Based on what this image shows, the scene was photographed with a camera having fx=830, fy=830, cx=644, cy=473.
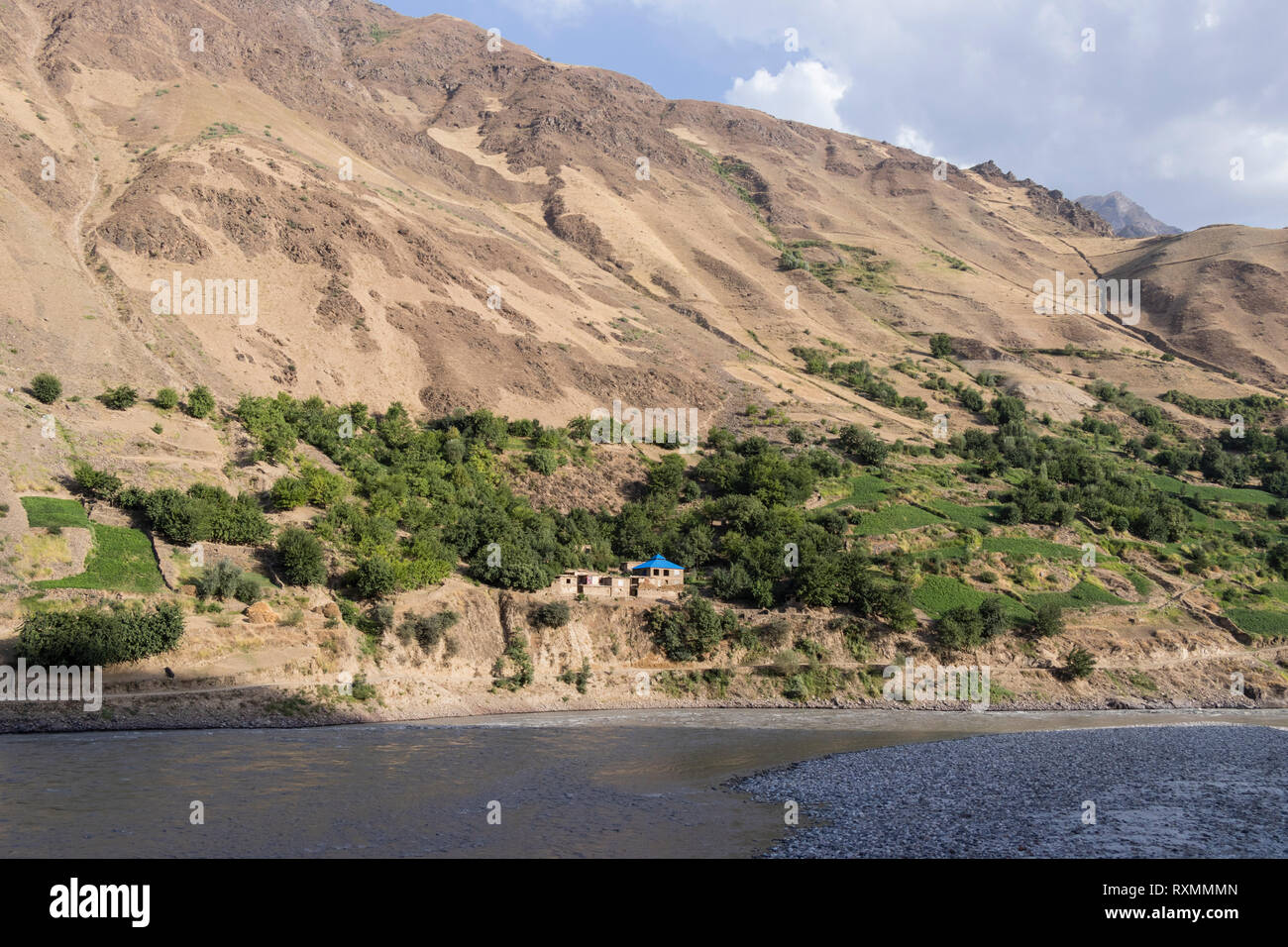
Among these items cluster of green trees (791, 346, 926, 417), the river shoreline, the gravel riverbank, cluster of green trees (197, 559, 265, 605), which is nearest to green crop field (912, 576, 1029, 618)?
the river shoreline

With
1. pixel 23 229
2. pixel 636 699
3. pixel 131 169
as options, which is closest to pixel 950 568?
pixel 636 699

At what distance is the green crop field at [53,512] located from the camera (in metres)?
30.8

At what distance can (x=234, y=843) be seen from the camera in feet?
48.4

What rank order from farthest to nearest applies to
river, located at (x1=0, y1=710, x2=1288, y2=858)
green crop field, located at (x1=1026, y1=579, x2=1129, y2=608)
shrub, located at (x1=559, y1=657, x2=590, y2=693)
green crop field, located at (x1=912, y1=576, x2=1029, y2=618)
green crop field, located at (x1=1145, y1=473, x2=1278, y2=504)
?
1. green crop field, located at (x1=1145, y1=473, x2=1278, y2=504)
2. green crop field, located at (x1=1026, y1=579, x2=1129, y2=608)
3. green crop field, located at (x1=912, y1=576, x2=1029, y2=618)
4. shrub, located at (x1=559, y1=657, x2=590, y2=693)
5. river, located at (x1=0, y1=710, x2=1288, y2=858)

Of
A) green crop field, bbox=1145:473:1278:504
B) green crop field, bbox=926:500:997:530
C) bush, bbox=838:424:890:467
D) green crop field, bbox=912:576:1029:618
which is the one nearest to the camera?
green crop field, bbox=912:576:1029:618

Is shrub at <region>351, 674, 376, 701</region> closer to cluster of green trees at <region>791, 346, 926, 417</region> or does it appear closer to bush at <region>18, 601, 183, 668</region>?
bush at <region>18, 601, 183, 668</region>

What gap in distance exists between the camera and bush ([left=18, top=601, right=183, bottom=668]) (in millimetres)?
25516

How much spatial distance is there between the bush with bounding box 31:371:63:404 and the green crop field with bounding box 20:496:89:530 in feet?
25.3

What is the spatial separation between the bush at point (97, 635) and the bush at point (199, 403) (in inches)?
634

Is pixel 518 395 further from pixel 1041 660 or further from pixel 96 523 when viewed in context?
pixel 1041 660

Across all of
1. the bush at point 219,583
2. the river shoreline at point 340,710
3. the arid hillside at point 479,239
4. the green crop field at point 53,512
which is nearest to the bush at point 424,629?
the river shoreline at point 340,710

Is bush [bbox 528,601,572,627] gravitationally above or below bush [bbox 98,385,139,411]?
below

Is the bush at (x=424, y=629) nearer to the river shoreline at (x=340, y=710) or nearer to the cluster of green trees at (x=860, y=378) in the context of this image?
the river shoreline at (x=340, y=710)
